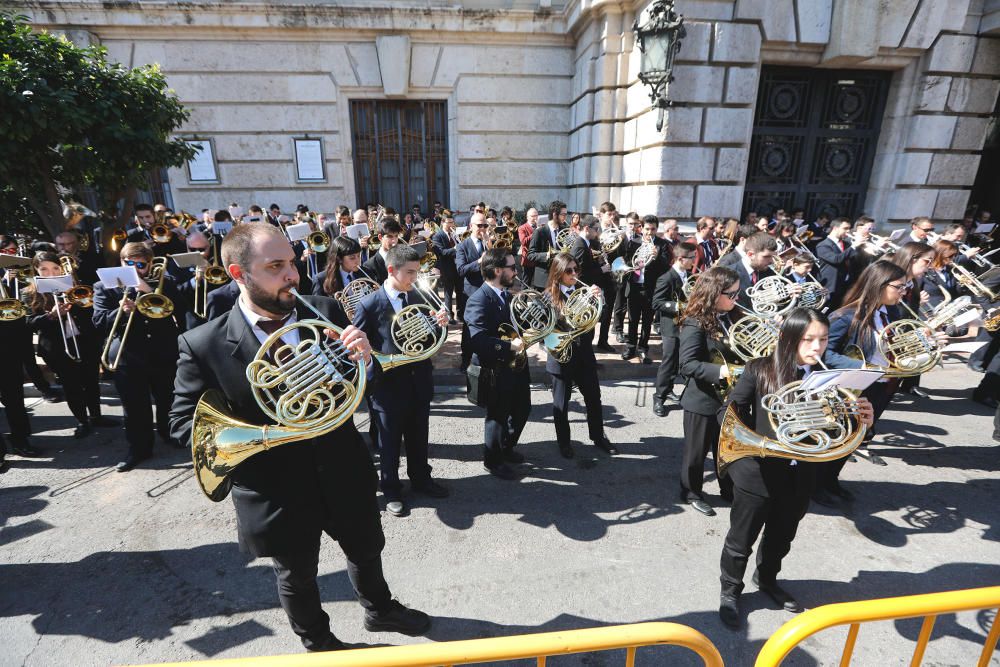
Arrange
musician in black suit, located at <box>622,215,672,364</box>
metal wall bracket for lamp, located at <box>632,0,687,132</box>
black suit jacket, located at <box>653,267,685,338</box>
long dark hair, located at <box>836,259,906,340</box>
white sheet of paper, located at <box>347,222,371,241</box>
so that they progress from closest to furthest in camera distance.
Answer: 1. long dark hair, located at <box>836,259,906,340</box>
2. black suit jacket, located at <box>653,267,685,338</box>
3. musician in black suit, located at <box>622,215,672,364</box>
4. white sheet of paper, located at <box>347,222,371,241</box>
5. metal wall bracket for lamp, located at <box>632,0,687,132</box>

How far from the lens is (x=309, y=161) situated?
46.4ft

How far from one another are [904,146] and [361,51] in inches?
539

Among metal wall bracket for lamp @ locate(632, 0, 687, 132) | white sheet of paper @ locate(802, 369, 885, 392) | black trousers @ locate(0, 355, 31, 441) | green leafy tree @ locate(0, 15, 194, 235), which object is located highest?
metal wall bracket for lamp @ locate(632, 0, 687, 132)

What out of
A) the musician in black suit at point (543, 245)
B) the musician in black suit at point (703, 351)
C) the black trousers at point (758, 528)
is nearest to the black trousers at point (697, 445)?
the musician in black suit at point (703, 351)

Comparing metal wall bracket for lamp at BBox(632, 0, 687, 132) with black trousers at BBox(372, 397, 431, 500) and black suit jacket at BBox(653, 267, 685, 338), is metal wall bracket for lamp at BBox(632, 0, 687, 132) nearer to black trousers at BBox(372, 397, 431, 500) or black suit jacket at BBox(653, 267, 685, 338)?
black suit jacket at BBox(653, 267, 685, 338)

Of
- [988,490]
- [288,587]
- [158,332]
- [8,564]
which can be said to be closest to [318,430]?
[288,587]

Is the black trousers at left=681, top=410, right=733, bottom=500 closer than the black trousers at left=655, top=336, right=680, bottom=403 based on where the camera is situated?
Yes

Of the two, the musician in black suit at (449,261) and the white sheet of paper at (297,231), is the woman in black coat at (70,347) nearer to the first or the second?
the white sheet of paper at (297,231)

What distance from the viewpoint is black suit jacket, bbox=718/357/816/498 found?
2.86 m

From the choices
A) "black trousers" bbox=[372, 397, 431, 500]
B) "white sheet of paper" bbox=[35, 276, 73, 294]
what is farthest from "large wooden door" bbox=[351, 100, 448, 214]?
"black trousers" bbox=[372, 397, 431, 500]

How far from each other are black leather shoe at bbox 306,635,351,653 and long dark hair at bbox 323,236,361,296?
12.9ft

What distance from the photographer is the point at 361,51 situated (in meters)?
13.3

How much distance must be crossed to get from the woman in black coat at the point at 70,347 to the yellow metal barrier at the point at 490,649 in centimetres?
554

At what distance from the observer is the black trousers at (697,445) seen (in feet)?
12.7
